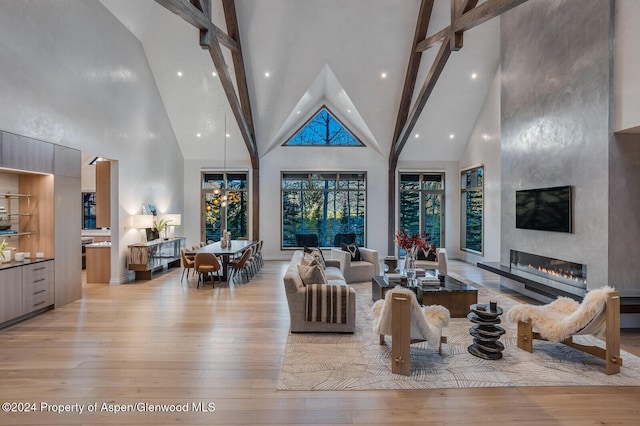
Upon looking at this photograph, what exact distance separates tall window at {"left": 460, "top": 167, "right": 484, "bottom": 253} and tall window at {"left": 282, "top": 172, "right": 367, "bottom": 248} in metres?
3.09

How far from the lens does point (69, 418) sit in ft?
8.52

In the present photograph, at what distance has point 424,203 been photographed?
37.0 ft

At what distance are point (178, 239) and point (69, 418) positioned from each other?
7.00 m

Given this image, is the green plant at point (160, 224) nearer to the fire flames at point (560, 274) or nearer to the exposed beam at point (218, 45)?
the exposed beam at point (218, 45)

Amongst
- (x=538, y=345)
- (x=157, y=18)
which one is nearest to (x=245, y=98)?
(x=157, y=18)

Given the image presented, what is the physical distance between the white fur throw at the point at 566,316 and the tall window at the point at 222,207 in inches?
347

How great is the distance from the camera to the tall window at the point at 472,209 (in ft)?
31.4

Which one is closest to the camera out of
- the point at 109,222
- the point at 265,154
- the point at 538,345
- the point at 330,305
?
the point at 538,345

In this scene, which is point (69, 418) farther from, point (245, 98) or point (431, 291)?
point (245, 98)

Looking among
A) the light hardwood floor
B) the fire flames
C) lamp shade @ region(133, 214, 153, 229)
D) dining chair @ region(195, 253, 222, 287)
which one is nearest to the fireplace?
the fire flames

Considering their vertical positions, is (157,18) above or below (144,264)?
above

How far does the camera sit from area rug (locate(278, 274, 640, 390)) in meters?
3.10

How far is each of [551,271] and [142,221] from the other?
26.2 feet

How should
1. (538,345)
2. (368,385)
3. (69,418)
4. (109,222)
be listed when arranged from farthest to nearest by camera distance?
1. (109,222)
2. (538,345)
3. (368,385)
4. (69,418)
